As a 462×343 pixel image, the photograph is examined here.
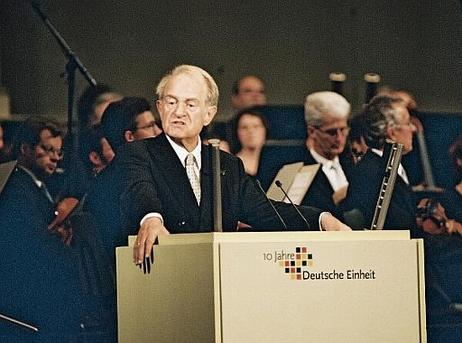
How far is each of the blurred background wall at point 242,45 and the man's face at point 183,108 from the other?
0.17m

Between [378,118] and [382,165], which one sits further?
[378,118]

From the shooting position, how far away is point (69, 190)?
24.2ft

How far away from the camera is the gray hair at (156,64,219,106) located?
7.39 m

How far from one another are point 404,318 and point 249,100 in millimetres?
2208

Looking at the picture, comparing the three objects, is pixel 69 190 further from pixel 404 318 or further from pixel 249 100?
pixel 404 318

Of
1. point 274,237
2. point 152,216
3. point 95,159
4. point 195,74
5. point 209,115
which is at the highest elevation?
point 195,74

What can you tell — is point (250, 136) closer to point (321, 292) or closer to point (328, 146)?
point (328, 146)

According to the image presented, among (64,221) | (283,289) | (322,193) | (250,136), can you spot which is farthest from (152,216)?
(322,193)

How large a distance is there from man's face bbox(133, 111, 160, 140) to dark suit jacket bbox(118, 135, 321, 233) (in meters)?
0.07

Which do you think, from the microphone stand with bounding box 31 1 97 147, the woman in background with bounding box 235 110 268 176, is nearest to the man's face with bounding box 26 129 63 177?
the microphone stand with bounding box 31 1 97 147

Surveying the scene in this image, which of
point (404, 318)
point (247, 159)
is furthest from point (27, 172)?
point (404, 318)

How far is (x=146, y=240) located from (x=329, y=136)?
2.14 m

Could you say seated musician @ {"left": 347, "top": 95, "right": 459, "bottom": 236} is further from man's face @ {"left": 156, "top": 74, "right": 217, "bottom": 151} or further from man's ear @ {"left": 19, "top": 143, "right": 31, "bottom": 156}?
man's ear @ {"left": 19, "top": 143, "right": 31, "bottom": 156}

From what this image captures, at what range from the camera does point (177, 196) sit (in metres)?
7.29
